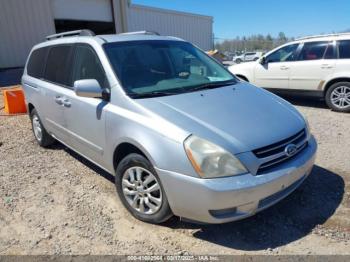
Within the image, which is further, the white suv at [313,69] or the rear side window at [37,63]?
the white suv at [313,69]

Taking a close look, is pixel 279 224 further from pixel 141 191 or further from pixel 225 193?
pixel 141 191

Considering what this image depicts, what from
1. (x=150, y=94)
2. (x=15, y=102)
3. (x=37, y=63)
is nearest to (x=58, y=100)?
(x=37, y=63)

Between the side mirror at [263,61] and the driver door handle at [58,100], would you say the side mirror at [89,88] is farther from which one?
the side mirror at [263,61]

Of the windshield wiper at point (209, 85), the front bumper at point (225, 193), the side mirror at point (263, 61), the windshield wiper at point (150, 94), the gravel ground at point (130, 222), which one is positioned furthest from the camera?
the side mirror at point (263, 61)

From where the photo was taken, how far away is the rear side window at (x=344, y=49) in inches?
270

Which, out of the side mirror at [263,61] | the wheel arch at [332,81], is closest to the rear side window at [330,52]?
the wheel arch at [332,81]

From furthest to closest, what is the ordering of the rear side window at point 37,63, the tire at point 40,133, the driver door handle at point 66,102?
1. the tire at point 40,133
2. the rear side window at point 37,63
3. the driver door handle at point 66,102

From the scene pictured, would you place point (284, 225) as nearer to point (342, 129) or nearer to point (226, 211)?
point (226, 211)

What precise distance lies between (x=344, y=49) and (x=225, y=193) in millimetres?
5992

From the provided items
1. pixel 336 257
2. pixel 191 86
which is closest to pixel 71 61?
pixel 191 86

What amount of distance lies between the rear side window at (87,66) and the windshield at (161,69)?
0.60ft

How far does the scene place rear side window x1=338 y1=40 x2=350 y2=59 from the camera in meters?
6.86

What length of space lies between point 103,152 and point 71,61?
54.3 inches

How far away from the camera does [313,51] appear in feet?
24.3
